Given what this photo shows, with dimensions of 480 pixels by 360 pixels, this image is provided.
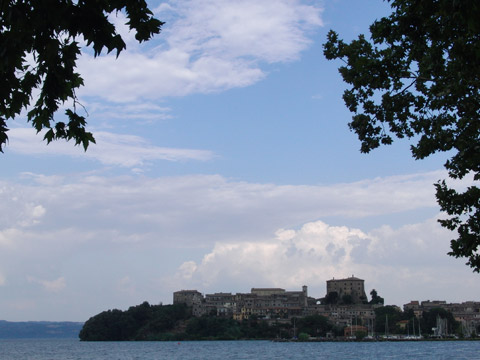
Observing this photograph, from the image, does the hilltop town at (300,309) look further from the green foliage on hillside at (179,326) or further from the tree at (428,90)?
the tree at (428,90)

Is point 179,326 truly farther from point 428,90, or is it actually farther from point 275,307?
point 428,90

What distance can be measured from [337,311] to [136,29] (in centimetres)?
18526

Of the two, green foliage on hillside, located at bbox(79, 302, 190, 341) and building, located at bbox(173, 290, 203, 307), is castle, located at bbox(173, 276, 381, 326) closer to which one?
building, located at bbox(173, 290, 203, 307)

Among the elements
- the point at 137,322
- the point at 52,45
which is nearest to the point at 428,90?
the point at 52,45

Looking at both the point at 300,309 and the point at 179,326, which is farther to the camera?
the point at 300,309

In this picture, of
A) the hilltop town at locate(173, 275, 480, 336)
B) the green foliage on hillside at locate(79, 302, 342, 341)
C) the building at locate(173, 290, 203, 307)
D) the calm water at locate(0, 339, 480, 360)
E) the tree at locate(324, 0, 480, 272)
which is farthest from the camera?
the building at locate(173, 290, 203, 307)

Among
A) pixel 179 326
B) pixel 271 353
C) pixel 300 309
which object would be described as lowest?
pixel 271 353

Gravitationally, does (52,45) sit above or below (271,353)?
above

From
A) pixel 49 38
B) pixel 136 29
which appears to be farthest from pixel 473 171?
pixel 49 38

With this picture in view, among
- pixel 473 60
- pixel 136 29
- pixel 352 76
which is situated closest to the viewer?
pixel 136 29

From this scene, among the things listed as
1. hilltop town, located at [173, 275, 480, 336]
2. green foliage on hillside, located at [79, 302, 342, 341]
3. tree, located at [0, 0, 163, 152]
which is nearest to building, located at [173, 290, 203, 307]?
hilltop town, located at [173, 275, 480, 336]

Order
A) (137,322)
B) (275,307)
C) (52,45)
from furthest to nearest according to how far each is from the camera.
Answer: (275,307) → (137,322) → (52,45)

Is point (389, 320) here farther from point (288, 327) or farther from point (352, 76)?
point (352, 76)

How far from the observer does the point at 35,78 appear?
6.77 meters
